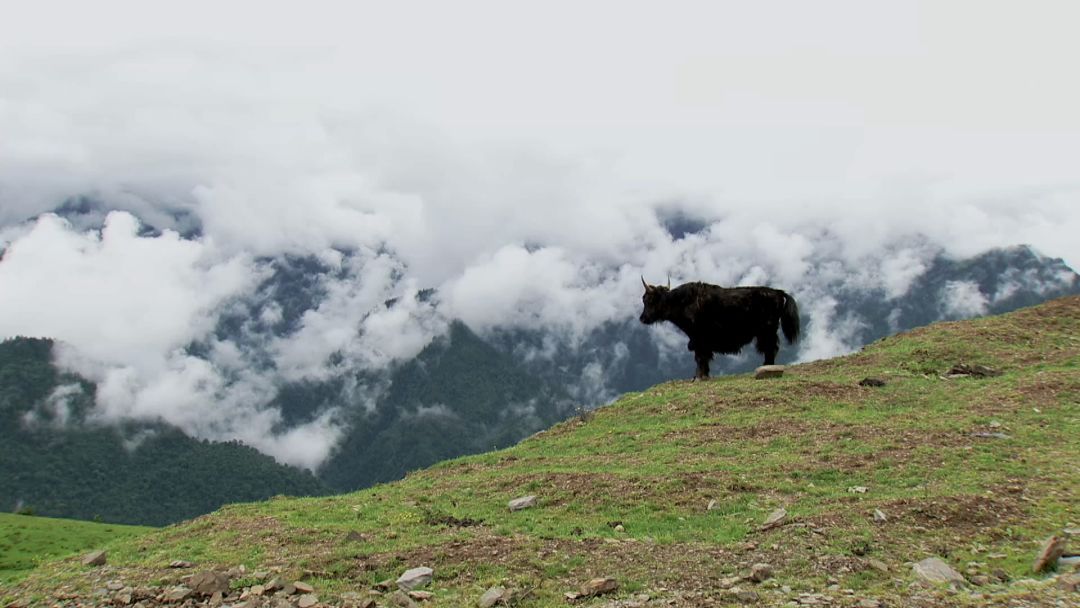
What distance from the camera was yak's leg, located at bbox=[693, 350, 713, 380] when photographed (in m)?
28.9

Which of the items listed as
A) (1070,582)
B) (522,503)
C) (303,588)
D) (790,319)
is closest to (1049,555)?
(1070,582)

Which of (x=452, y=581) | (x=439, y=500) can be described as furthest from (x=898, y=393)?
(x=452, y=581)

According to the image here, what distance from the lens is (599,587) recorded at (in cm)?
956

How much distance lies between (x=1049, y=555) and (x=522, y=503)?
27.0 ft

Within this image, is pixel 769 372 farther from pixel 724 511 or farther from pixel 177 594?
pixel 177 594

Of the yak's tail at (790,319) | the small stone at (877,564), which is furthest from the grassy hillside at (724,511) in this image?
the yak's tail at (790,319)

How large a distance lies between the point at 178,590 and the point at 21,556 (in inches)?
Result: 1302

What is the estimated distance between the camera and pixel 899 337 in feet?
101

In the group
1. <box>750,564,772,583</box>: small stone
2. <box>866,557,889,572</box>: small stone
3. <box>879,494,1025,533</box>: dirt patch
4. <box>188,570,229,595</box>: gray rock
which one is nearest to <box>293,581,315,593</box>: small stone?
<box>188,570,229,595</box>: gray rock

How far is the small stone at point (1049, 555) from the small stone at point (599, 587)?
4954 mm

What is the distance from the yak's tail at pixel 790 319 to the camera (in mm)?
29047

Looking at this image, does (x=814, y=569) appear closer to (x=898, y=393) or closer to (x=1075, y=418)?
(x=1075, y=418)

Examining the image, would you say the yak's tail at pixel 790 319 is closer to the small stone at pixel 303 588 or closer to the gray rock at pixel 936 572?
the gray rock at pixel 936 572

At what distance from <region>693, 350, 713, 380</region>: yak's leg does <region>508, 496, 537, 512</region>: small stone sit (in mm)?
15013
